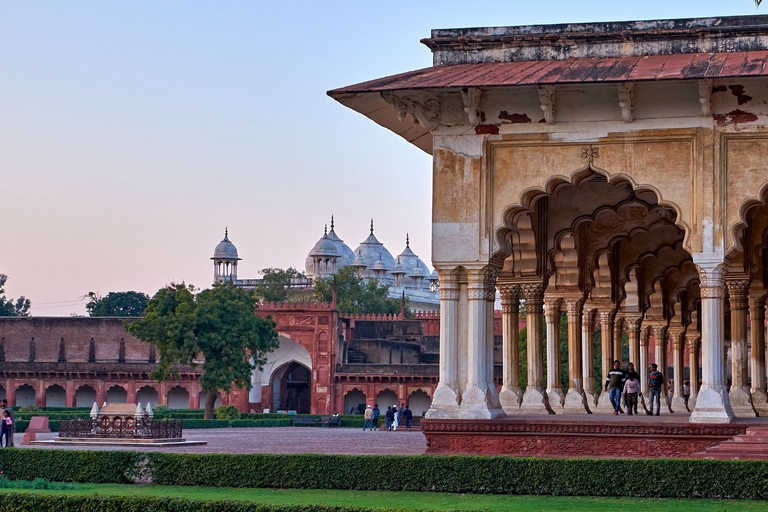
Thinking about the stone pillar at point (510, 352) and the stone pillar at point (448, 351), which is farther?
the stone pillar at point (510, 352)

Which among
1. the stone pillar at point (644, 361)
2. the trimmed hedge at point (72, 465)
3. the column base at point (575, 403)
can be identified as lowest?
the trimmed hedge at point (72, 465)

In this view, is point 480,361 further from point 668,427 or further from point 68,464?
point 68,464

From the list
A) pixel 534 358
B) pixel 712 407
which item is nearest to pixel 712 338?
pixel 712 407

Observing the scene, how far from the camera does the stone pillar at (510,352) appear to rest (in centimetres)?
2097

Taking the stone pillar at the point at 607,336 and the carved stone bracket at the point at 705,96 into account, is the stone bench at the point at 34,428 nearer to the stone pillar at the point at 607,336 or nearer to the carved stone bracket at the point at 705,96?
the stone pillar at the point at 607,336

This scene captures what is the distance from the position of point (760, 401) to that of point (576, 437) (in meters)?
6.86

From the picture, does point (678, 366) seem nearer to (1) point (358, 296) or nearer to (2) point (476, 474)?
(2) point (476, 474)

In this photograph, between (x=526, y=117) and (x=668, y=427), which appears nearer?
(x=668, y=427)

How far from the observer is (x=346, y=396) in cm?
5947

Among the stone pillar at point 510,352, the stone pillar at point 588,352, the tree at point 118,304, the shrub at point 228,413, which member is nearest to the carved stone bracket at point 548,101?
the stone pillar at point 510,352

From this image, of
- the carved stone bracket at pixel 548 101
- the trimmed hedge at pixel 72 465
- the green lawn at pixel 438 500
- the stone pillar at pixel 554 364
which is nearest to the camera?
the green lawn at pixel 438 500

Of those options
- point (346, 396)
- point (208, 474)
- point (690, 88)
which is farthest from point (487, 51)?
point (346, 396)

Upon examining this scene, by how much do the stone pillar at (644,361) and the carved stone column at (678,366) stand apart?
0.65 metres

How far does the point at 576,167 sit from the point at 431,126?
2032 mm
